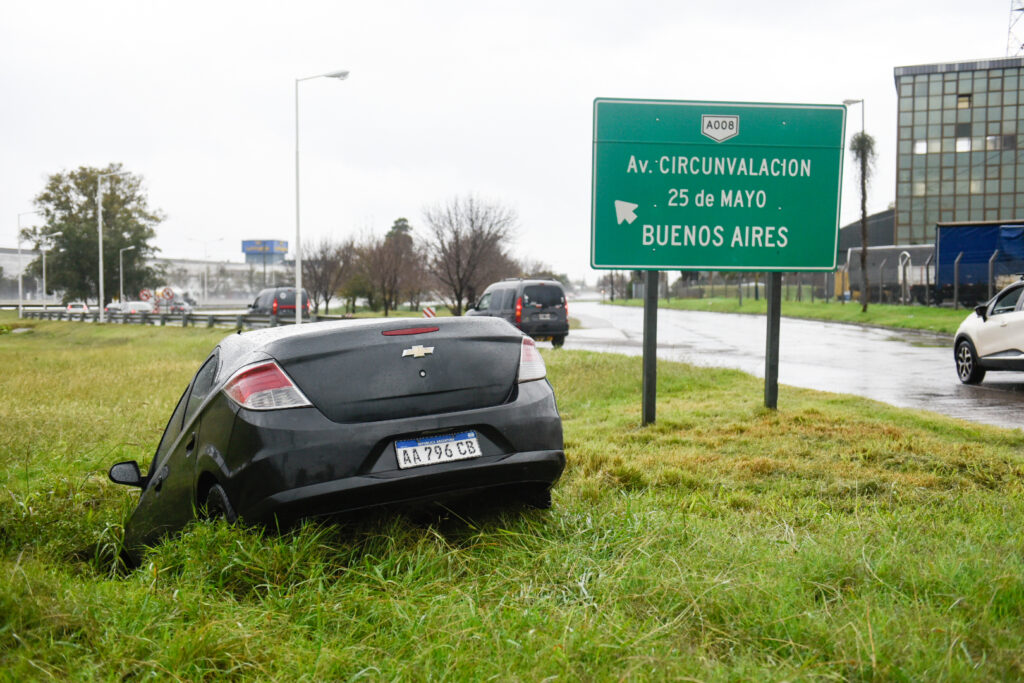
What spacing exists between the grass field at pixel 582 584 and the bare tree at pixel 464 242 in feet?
105

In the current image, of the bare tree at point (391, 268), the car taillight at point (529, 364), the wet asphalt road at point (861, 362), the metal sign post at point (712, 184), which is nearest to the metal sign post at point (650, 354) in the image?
the metal sign post at point (712, 184)

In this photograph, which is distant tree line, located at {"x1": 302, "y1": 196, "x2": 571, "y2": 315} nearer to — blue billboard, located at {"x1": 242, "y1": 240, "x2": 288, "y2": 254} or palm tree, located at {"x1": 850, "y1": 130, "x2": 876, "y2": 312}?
palm tree, located at {"x1": 850, "y1": 130, "x2": 876, "y2": 312}

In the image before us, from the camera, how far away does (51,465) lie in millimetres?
6840

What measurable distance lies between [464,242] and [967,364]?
27.6 meters

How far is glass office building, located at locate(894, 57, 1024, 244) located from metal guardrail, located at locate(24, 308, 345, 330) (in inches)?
1791

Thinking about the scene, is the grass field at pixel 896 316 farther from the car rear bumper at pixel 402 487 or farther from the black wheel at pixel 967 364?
the car rear bumper at pixel 402 487

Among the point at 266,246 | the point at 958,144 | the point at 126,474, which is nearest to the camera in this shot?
the point at 126,474

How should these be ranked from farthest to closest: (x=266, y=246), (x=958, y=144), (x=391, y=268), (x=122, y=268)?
(x=266, y=246), (x=122, y=268), (x=958, y=144), (x=391, y=268)

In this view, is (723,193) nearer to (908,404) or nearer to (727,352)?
(908,404)

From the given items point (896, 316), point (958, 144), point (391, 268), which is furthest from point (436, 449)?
point (958, 144)

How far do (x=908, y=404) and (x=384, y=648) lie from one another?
9.33 meters

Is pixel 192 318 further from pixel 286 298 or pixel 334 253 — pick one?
pixel 334 253

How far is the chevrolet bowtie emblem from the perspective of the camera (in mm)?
4125

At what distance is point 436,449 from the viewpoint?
4.04 meters
